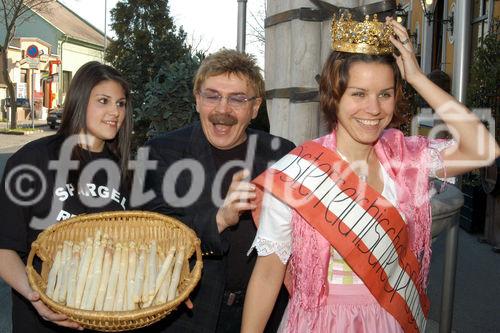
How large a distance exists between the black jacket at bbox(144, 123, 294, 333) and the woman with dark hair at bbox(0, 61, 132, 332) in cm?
23

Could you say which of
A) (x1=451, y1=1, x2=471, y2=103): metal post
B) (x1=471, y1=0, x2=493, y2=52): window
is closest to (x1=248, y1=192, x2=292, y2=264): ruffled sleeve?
(x1=451, y1=1, x2=471, y2=103): metal post

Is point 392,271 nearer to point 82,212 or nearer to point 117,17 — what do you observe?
point 82,212

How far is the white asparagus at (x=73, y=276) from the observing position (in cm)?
218

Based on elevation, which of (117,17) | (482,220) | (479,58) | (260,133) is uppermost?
(117,17)

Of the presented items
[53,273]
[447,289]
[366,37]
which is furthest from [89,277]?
[447,289]

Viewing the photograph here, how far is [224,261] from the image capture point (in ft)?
8.24

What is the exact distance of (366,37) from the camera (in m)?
2.02

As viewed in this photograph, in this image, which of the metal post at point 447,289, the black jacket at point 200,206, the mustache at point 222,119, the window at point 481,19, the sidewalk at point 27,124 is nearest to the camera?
the black jacket at point 200,206

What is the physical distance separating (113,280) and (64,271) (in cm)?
19

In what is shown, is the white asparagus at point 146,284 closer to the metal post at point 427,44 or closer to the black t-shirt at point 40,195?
the black t-shirt at point 40,195

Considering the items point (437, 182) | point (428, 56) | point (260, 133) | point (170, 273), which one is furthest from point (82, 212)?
point (428, 56)

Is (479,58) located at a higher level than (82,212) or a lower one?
higher

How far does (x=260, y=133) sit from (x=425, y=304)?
104 centimetres

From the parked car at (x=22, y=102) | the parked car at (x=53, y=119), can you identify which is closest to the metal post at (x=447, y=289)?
the parked car at (x=53, y=119)
